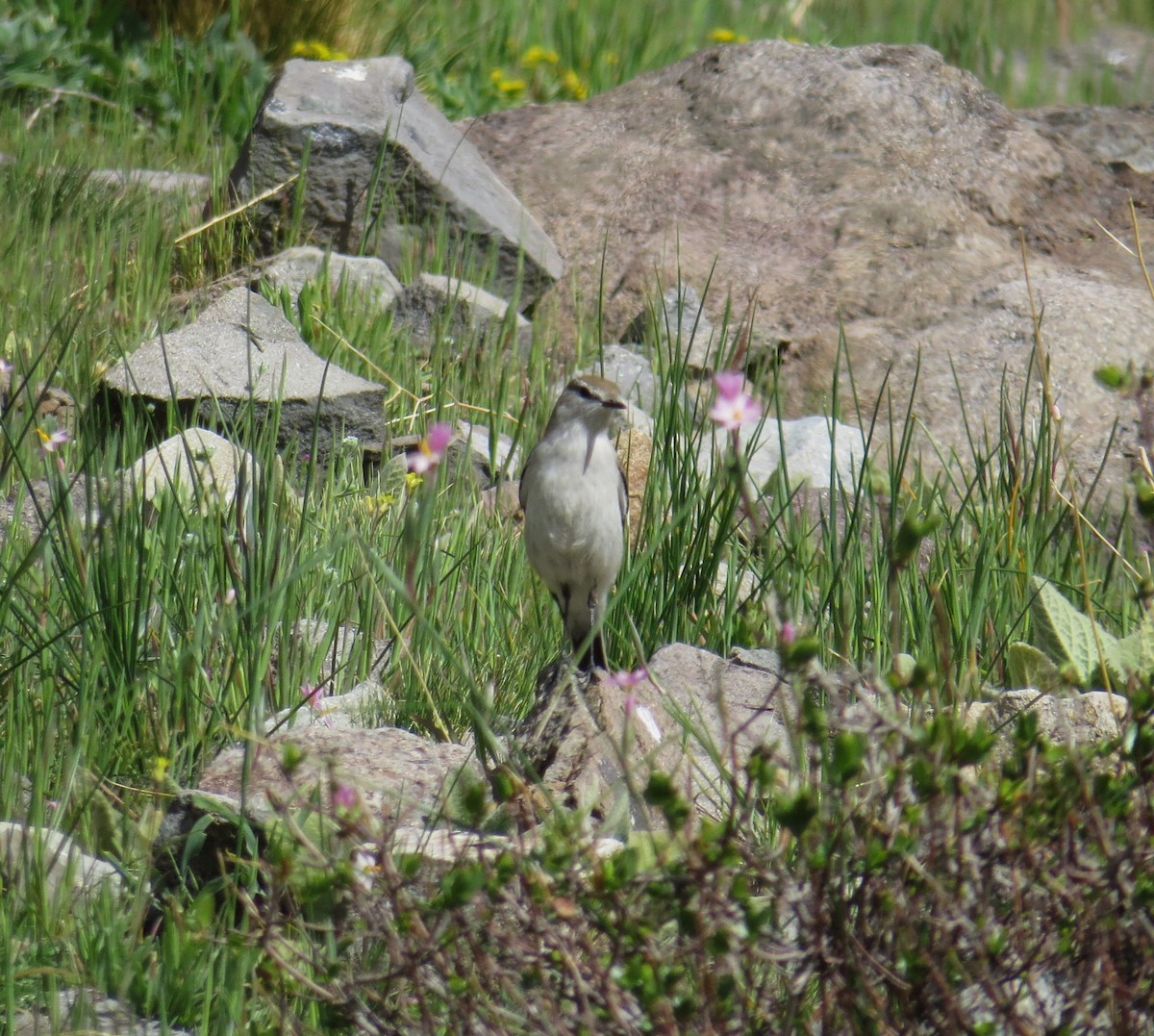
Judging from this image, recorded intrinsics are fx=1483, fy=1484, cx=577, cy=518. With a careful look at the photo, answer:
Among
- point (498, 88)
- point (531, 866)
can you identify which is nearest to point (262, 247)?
point (498, 88)

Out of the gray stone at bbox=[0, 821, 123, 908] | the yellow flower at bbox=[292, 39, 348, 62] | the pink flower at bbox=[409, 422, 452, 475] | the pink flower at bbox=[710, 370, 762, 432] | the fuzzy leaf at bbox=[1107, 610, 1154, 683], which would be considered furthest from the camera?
the yellow flower at bbox=[292, 39, 348, 62]

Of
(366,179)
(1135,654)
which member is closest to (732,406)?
(1135,654)

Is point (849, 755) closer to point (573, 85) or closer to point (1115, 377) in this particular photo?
point (1115, 377)

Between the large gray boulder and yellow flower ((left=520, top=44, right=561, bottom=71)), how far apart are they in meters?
1.62

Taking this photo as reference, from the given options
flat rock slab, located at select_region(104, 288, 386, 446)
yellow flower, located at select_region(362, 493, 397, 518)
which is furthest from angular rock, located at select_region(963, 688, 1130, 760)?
flat rock slab, located at select_region(104, 288, 386, 446)

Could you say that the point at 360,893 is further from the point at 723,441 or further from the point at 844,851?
the point at 723,441

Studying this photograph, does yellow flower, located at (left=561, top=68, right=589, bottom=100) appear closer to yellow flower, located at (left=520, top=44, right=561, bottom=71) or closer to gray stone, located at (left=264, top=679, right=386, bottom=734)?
yellow flower, located at (left=520, top=44, right=561, bottom=71)

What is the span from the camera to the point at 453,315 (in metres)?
6.01

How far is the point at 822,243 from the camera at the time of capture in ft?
22.0

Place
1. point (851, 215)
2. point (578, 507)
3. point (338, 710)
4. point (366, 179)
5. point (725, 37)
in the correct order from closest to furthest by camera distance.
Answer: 1. point (338, 710)
2. point (578, 507)
3. point (366, 179)
4. point (851, 215)
5. point (725, 37)

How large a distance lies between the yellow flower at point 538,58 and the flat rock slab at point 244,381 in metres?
4.37

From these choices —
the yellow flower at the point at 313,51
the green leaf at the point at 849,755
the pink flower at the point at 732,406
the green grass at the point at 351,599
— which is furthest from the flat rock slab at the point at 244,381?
the green leaf at the point at 849,755

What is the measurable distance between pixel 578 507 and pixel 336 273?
2585mm

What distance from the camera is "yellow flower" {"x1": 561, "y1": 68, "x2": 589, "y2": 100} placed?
902cm
